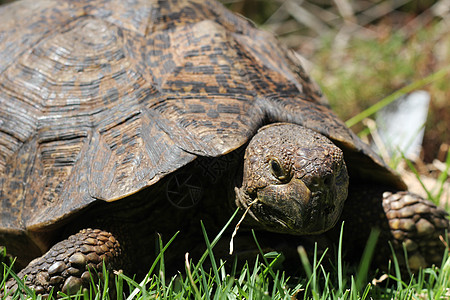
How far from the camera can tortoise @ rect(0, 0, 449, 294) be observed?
2135mm

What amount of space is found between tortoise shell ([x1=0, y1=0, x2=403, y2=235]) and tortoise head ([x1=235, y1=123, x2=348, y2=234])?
13 cm

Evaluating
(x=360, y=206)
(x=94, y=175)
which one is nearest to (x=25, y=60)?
(x=94, y=175)

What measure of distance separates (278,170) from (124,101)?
81 cm

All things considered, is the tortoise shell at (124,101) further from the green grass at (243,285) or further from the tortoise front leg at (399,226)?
the green grass at (243,285)

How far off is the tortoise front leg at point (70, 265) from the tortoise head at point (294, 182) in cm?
64

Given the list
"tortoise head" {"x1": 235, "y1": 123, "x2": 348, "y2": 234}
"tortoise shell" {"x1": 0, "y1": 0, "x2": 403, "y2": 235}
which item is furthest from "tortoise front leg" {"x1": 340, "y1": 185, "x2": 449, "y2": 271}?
"tortoise head" {"x1": 235, "y1": 123, "x2": 348, "y2": 234}

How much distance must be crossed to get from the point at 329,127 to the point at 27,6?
72.9 inches

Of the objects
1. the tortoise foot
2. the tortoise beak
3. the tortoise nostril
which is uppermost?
the tortoise nostril

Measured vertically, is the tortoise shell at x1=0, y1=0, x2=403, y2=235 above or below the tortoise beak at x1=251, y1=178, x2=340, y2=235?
above

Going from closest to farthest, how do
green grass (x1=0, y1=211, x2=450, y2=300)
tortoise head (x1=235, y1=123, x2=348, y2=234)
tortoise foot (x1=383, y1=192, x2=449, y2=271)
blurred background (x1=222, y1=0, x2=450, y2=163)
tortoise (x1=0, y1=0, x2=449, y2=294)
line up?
1. green grass (x1=0, y1=211, x2=450, y2=300)
2. tortoise head (x1=235, y1=123, x2=348, y2=234)
3. tortoise (x1=0, y1=0, x2=449, y2=294)
4. tortoise foot (x1=383, y1=192, x2=449, y2=271)
5. blurred background (x1=222, y1=0, x2=450, y2=163)

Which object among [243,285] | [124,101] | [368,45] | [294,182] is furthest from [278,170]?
[368,45]

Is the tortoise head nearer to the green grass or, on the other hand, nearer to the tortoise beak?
the tortoise beak

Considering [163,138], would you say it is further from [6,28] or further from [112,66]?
[6,28]

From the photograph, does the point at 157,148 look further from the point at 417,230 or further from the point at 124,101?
the point at 417,230
